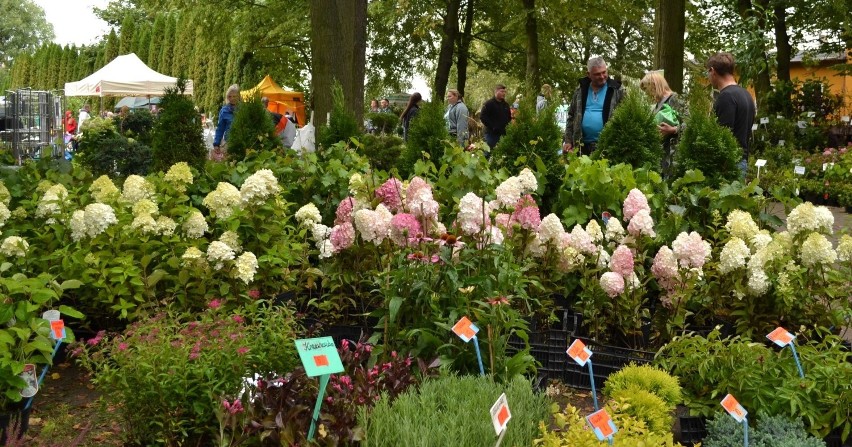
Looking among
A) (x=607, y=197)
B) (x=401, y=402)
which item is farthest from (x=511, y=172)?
(x=401, y=402)

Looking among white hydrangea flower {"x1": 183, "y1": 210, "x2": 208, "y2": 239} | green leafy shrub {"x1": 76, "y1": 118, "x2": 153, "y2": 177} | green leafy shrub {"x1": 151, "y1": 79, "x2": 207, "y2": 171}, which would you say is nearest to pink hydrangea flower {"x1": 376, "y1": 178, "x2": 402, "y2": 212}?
white hydrangea flower {"x1": 183, "y1": 210, "x2": 208, "y2": 239}

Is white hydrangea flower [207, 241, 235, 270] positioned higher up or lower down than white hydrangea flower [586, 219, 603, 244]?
lower down

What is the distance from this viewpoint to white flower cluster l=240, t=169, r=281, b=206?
5125 millimetres

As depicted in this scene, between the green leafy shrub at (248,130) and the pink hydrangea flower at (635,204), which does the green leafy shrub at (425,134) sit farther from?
the pink hydrangea flower at (635,204)

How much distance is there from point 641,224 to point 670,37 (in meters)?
8.14

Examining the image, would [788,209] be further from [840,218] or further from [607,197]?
[840,218]

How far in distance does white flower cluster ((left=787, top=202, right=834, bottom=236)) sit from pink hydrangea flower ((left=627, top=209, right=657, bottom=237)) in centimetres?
73

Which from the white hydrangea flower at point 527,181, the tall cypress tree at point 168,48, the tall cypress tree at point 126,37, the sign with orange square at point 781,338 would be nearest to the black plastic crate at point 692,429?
the sign with orange square at point 781,338

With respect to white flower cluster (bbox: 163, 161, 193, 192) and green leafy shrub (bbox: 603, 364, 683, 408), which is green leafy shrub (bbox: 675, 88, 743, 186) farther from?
white flower cluster (bbox: 163, 161, 193, 192)

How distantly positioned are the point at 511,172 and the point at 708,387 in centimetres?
298

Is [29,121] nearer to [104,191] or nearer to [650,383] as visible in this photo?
[104,191]

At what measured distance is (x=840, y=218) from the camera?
42.2ft

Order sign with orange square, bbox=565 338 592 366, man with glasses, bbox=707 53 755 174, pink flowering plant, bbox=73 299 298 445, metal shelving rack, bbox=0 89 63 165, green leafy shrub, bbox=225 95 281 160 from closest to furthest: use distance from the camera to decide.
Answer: pink flowering plant, bbox=73 299 298 445 → sign with orange square, bbox=565 338 592 366 → man with glasses, bbox=707 53 755 174 → green leafy shrub, bbox=225 95 281 160 → metal shelving rack, bbox=0 89 63 165

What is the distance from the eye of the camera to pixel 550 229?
5016mm
